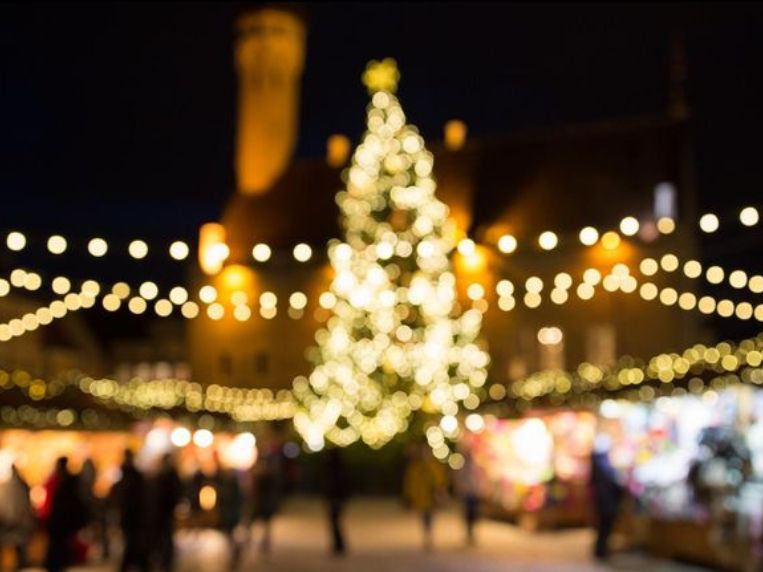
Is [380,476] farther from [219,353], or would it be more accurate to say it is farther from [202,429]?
[219,353]

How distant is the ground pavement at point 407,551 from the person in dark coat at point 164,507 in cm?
160

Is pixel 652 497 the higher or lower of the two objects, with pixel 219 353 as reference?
lower

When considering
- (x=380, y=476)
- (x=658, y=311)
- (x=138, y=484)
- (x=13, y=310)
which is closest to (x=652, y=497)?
Result: (x=138, y=484)

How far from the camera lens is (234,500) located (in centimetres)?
1762

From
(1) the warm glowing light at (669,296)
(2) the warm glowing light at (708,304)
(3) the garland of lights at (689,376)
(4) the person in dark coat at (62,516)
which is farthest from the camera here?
(1) the warm glowing light at (669,296)

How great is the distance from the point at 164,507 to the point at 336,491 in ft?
11.4

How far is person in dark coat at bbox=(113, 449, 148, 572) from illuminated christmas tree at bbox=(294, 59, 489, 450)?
1711 cm

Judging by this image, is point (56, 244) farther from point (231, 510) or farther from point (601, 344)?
point (601, 344)

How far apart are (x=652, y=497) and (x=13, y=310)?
3514cm

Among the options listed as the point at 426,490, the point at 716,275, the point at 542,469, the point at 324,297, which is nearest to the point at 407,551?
the point at 426,490

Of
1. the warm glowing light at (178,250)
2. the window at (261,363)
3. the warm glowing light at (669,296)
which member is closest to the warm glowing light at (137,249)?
the warm glowing light at (178,250)

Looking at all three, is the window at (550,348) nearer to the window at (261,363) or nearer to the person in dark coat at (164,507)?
the window at (261,363)

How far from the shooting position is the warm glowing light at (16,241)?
17.3m

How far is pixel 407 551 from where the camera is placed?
19016 millimetres
